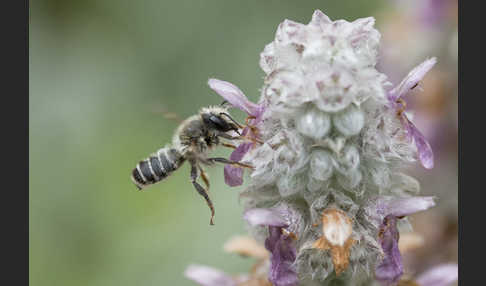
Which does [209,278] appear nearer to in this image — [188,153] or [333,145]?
[188,153]

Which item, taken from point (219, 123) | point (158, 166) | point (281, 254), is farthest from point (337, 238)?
point (158, 166)

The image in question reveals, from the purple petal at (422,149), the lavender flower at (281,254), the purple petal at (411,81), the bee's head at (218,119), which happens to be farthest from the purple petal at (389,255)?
the bee's head at (218,119)

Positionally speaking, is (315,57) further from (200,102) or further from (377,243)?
(200,102)

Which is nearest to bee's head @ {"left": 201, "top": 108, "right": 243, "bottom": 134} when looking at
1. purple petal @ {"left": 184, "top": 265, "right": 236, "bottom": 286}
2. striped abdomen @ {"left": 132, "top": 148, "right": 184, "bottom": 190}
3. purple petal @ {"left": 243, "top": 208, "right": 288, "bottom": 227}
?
striped abdomen @ {"left": 132, "top": 148, "right": 184, "bottom": 190}

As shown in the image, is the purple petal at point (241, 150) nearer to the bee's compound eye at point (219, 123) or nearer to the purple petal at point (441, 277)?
the bee's compound eye at point (219, 123)

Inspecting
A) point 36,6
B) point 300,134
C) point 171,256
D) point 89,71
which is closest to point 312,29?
point 300,134

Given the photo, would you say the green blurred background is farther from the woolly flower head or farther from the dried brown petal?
Answer: the dried brown petal
